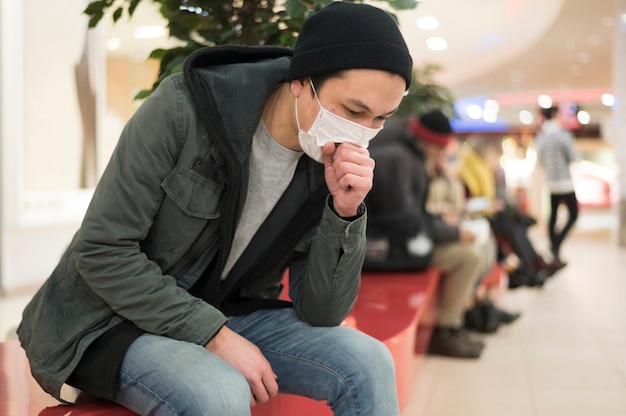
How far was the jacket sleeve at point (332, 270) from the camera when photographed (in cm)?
147

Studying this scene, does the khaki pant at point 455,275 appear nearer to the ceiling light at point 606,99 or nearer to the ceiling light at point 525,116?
the ceiling light at point 606,99

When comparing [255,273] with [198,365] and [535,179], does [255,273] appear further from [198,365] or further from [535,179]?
[535,179]

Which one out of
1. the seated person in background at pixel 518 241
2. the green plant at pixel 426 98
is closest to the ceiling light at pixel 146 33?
the green plant at pixel 426 98

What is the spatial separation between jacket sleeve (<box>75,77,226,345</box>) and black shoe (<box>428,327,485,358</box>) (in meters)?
2.87

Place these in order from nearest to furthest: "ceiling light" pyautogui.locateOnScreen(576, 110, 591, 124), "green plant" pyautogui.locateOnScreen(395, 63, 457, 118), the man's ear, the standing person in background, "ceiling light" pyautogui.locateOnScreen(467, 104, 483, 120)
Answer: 1. the man's ear
2. "green plant" pyautogui.locateOnScreen(395, 63, 457, 118)
3. the standing person in background
4. "ceiling light" pyautogui.locateOnScreen(576, 110, 591, 124)
5. "ceiling light" pyautogui.locateOnScreen(467, 104, 483, 120)

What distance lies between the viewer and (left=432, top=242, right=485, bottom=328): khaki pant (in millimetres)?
4051

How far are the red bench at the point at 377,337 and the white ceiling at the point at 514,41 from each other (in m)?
2.19

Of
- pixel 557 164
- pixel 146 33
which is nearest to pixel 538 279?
pixel 557 164

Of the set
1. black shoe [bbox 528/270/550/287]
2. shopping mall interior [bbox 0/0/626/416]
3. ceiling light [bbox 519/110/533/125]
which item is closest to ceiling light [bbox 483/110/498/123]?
ceiling light [bbox 519/110/533/125]

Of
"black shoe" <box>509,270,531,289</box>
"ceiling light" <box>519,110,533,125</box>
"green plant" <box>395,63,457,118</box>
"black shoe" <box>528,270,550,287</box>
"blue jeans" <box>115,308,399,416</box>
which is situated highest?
"blue jeans" <box>115,308,399,416</box>

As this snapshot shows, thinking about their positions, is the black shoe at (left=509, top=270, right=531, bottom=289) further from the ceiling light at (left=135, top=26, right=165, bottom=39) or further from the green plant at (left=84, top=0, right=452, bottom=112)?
the ceiling light at (left=135, top=26, right=165, bottom=39)

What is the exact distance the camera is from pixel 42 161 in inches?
233

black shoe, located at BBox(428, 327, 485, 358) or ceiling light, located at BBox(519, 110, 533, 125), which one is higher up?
black shoe, located at BBox(428, 327, 485, 358)

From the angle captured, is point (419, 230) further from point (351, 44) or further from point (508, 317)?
point (351, 44)
